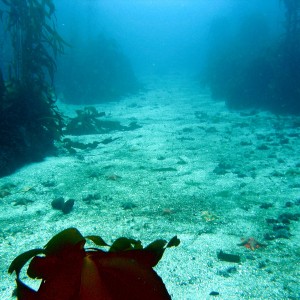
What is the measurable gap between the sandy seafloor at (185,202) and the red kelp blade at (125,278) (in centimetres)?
221

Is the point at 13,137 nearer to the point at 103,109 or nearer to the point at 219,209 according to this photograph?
the point at 219,209

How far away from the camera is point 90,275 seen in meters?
1.29

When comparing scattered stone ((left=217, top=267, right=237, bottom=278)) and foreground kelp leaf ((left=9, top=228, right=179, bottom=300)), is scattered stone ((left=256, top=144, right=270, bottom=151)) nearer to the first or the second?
scattered stone ((left=217, top=267, right=237, bottom=278))

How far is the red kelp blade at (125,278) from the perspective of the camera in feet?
4.13

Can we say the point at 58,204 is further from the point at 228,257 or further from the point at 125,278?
the point at 125,278

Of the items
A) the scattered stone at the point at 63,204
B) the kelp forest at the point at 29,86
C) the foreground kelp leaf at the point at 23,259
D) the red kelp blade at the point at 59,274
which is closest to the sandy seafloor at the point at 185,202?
the scattered stone at the point at 63,204

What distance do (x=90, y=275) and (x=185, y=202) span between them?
4.67m

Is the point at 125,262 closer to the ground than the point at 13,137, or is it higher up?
higher up

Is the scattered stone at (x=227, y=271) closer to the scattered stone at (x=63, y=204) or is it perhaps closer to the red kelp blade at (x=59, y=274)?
the red kelp blade at (x=59, y=274)

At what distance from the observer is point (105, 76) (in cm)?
2414

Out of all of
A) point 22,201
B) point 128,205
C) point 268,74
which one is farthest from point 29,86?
point 268,74

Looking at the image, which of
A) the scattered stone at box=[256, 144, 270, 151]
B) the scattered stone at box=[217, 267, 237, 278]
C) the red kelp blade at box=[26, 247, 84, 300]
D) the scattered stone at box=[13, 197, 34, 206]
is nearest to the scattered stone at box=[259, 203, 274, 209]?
the scattered stone at box=[217, 267, 237, 278]

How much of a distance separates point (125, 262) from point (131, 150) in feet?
26.6

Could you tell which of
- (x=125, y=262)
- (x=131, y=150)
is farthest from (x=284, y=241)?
(x=131, y=150)
